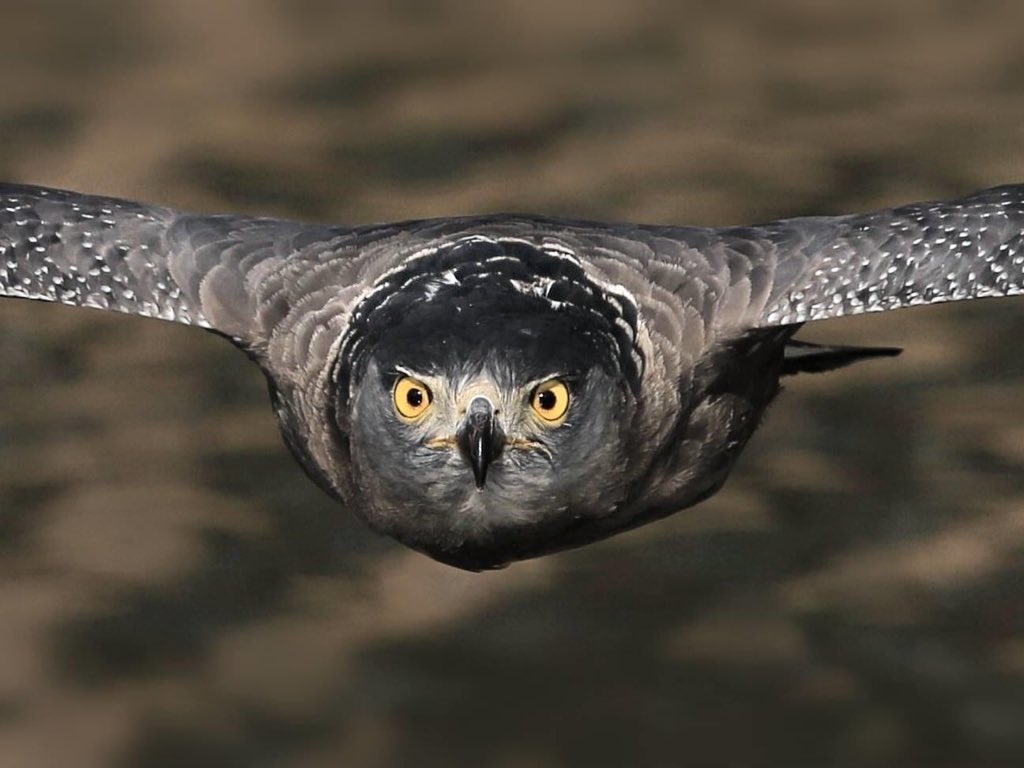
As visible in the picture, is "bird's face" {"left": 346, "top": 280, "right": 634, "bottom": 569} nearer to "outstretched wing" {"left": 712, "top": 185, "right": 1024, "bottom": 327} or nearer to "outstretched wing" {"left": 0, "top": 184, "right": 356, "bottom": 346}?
"outstretched wing" {"left": 712, "top": 185, "right": 1024, "bottom": 327}

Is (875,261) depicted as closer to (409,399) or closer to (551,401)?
(551,401)

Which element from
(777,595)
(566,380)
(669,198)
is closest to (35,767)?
(777,595)

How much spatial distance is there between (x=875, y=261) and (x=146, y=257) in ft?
10.9

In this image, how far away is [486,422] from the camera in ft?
30.6

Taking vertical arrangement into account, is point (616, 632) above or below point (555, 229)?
below

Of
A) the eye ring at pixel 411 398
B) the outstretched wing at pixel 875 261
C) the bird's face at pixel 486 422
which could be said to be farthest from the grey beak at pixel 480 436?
the outstretched wing at pixel 875 261

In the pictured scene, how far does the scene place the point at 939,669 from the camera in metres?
18.9

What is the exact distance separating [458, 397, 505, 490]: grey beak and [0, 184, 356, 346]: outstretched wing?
1722 millimetres

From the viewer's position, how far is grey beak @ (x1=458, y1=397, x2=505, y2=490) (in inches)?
367

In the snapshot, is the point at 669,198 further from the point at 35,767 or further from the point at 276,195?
the point at 35,767

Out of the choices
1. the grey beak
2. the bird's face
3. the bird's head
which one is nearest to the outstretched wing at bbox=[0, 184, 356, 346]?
the bird's head

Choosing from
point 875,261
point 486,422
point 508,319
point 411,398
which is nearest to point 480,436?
point 486,422

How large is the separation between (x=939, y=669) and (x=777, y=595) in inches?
54.5

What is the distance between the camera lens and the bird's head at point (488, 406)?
30.9ft
